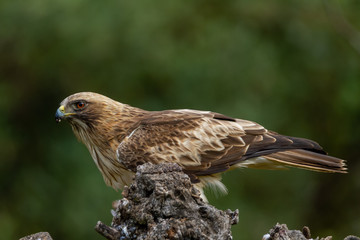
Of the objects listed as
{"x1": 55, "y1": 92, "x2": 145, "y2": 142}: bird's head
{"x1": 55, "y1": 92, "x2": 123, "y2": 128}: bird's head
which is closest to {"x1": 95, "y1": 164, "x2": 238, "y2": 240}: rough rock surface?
{"x1": 55, "y1": 92, "x2": 145, "y2": 142}: bird's head

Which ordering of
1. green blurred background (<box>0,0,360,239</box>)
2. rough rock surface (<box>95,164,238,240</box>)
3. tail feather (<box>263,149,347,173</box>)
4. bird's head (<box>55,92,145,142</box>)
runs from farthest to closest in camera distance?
green blurred background (<box>0,0,360,239</box>) < bird's head (<box>55,92,145,142</box>) < tail feather (<box>263,149,347,173</box>) < rough rock surface (<box>95,164,238,240</box>)

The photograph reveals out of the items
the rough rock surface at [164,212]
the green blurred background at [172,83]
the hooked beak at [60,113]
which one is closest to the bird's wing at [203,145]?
the hooked beak at [60,113]

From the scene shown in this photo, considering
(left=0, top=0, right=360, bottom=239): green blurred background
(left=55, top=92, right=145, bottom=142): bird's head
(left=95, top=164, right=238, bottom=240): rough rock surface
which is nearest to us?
(left=95, top=164, right=238, bottom=240): rough rock surface

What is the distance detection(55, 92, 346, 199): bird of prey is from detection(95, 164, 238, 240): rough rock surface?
1888 mm

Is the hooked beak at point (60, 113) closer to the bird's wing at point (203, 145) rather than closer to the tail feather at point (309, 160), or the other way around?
the bird's wing at point (203, 145)

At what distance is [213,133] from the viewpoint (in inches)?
253

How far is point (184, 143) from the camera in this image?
6.30 metres

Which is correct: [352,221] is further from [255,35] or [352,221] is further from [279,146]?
[279,146]

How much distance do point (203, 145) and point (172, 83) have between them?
14.9 feet

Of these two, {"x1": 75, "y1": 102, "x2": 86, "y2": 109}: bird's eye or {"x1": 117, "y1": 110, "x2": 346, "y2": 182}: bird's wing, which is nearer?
{"x1": 117, "y1": 110, "x2": 346, "y2": 182}: bird's wing

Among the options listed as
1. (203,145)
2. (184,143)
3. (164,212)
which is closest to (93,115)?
(184,143)

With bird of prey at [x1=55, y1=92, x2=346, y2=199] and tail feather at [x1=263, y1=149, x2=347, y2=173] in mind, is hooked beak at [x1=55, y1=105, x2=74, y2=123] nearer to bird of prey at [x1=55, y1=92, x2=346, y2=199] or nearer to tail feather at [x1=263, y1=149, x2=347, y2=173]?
bird of prey at [x1=55, y1=92, x2=346, y2=199]

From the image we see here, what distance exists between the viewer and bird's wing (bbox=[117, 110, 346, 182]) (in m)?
6.09

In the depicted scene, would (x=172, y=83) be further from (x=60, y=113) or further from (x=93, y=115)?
(x=60, y=113)
